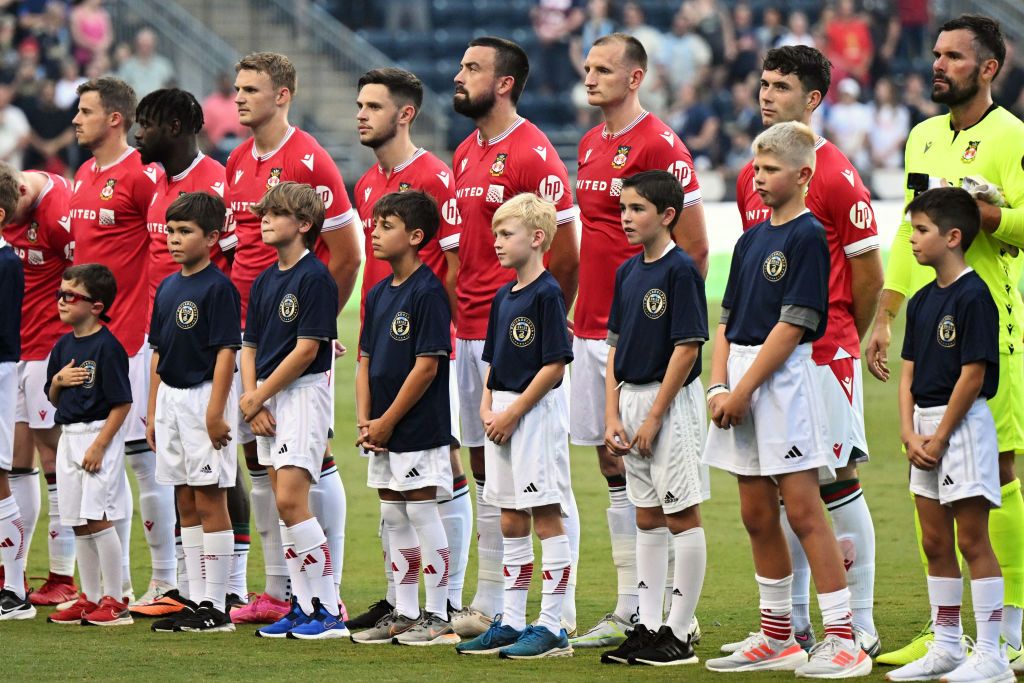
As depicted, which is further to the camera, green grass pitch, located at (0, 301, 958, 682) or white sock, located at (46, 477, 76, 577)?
white sock, located at (46, 477, 76, 577)

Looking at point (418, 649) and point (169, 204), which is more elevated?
point (169, 204)

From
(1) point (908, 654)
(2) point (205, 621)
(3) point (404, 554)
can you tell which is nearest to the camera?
(1) point (908, 654)

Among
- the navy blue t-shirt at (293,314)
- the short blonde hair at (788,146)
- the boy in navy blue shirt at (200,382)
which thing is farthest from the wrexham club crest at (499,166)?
the short blonde hair at (788,146)

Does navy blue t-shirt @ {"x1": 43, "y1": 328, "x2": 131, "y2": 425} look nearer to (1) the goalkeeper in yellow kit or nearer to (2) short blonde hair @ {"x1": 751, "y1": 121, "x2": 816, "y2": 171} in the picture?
(2) short blonde hair @ {"x1": 751, "y1": 121, "x2": 816, "y2": 171}

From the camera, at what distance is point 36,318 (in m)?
8.10

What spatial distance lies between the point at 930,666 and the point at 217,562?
10.2 ft

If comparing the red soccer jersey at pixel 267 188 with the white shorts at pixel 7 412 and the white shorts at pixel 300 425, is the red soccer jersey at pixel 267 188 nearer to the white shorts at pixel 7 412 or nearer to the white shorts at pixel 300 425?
the white shorts at pixel 300 425

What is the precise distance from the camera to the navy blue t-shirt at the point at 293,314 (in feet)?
22.1

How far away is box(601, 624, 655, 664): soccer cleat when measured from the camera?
6.08 metres

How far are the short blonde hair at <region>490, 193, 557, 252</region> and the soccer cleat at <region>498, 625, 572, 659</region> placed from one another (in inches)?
60.9

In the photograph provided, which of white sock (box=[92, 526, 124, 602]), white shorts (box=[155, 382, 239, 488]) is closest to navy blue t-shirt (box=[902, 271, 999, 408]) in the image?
white shorts (box=[155, 382, 239, 488])

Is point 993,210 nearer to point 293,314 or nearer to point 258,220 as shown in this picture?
point 293,314

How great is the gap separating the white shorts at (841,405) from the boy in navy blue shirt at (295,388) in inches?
83.2

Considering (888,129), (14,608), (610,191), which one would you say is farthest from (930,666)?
(888,129)
